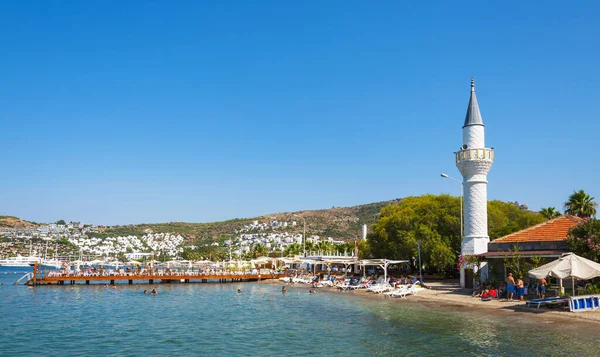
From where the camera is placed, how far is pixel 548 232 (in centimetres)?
3141

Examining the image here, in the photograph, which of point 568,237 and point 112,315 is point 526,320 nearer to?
point 568,237

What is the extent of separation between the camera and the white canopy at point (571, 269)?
76.1 ft

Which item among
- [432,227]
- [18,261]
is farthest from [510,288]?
Result: [18,261]

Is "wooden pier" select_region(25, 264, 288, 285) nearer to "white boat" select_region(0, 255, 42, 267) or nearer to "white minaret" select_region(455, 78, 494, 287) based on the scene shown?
"white minaret" select_region(455, 78, 494, 287)

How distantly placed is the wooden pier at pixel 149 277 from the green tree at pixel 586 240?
140 feet

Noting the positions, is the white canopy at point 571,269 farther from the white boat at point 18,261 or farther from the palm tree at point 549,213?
the white boat at point 18,261

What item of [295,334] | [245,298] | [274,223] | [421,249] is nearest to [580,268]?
[295,334]

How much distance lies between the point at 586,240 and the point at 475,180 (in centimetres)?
1019

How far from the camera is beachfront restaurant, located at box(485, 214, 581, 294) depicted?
95.9ft

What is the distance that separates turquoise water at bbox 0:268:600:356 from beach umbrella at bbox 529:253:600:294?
2396mm

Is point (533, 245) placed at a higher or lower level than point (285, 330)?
higher

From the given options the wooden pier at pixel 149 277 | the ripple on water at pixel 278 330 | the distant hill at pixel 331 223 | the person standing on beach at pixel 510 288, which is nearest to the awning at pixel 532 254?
the person standing on beach at pixel 510 288

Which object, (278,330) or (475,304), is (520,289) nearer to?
(475,304)

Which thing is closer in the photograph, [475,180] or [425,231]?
[475,180]
